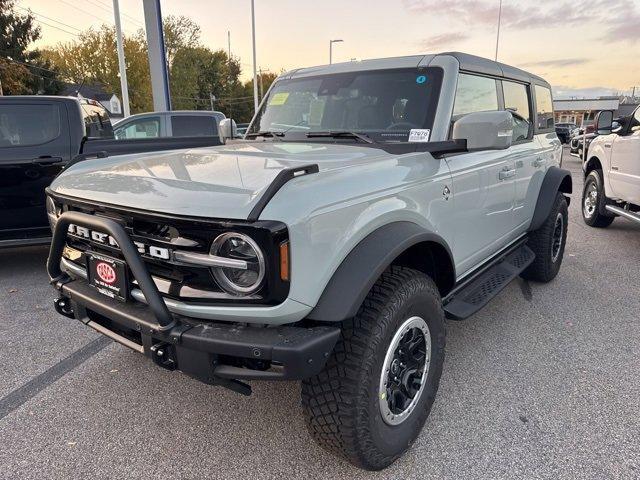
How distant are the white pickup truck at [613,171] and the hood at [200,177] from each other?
456cm

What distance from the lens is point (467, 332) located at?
3674 millimetres

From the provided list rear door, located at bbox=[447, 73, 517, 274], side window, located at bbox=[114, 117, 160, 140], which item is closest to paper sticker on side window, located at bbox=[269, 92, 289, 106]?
rear door, located at bbox=[447, 73, 517, 274]

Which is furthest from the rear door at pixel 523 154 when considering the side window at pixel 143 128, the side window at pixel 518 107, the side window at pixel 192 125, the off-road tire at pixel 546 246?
the side window at pixel 143 128

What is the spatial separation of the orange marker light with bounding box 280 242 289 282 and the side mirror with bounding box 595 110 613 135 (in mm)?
5904

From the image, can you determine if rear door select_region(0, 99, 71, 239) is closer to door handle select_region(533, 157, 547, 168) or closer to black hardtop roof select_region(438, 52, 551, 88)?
black hardtop roof select_region(438, 52, 551, 88)

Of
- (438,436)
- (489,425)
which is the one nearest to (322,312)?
(438,436)

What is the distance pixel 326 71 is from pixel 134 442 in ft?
8.87

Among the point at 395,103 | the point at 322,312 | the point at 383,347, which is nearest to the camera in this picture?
the point at 322,312

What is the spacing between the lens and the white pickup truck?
5613mm

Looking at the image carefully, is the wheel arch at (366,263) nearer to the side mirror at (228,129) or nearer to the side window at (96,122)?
the side mirror at (228,129)

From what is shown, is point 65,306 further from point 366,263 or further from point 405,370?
point 405,370

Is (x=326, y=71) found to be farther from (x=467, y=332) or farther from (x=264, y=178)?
(x=467, y=332)

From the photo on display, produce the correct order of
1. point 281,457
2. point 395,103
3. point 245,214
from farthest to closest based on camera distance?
point 395,103 → point 281,457 → point 245,214

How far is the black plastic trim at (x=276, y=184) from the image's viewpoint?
5.49 ft
